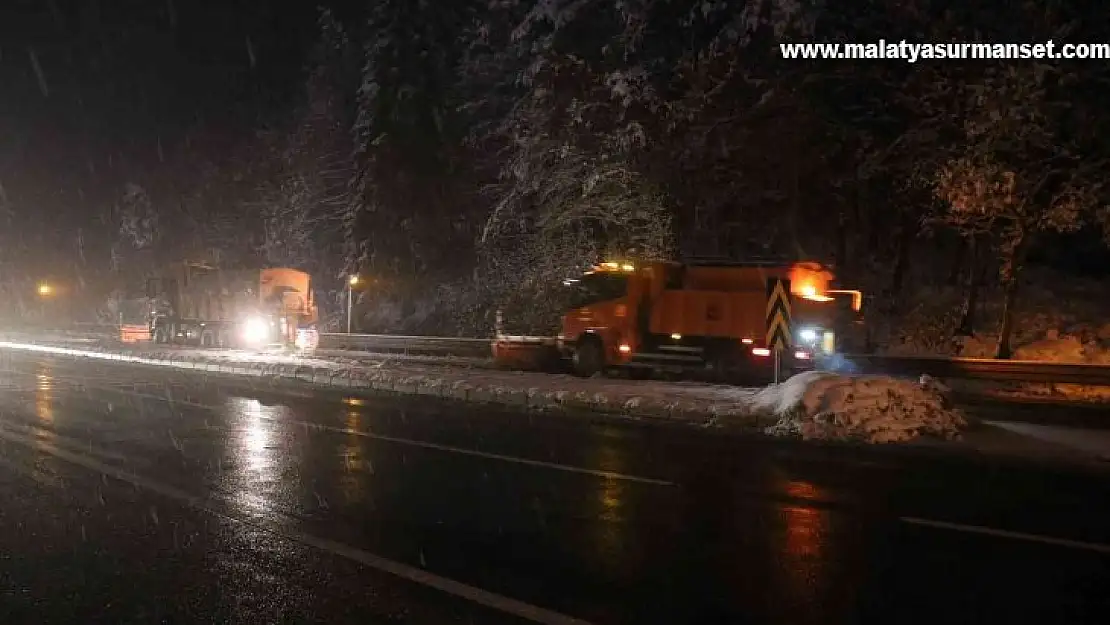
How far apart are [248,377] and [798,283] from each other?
13.8m

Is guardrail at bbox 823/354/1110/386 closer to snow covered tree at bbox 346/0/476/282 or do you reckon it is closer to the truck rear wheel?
the truck rear wheel

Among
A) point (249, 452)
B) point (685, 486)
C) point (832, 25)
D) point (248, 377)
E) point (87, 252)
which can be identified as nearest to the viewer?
point (685, 486)

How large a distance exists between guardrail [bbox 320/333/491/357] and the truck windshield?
8.05 meters

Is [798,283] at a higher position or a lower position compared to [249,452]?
higher

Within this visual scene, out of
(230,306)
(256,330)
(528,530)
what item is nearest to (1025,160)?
(528,530)

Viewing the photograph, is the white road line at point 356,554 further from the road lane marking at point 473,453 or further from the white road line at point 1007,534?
the white road line at point 1007,534

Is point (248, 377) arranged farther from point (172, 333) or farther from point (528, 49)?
point (528, 49)

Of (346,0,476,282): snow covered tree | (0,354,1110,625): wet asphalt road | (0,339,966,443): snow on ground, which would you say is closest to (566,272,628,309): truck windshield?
(0,339,966,443): snow on ground

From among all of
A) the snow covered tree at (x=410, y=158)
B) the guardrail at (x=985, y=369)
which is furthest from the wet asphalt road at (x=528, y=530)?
the snow covered tree at (x=410, y=158)

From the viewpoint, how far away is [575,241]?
1287 inches

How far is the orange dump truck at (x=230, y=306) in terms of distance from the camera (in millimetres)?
35812

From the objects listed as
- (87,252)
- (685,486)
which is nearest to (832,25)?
(685,486)

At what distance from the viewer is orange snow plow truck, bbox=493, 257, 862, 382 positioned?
20844 mm

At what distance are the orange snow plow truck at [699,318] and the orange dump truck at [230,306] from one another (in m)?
14.5
